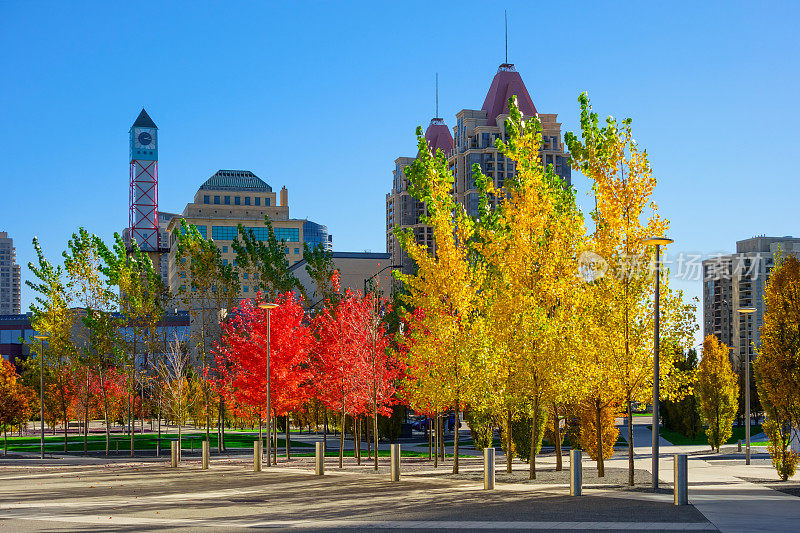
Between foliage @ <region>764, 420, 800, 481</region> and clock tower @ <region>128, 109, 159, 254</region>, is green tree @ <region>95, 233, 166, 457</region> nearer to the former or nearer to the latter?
foliage @ <region>764, 420, 800, 481</region>

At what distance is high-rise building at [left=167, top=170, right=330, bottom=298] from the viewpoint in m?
150

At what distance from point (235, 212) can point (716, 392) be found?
11584 centimetres

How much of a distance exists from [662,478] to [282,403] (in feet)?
56.7

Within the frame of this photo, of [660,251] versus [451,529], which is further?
[660,251]

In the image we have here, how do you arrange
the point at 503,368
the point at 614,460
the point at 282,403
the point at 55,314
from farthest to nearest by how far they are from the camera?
the point at 55,314 < the point at 614,460 < the point at 282,403 < the point at 503,368

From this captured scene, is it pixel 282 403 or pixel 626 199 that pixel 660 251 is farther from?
pixel 282 403

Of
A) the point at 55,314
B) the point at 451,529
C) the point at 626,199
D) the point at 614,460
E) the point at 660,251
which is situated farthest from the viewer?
the point at 55,314

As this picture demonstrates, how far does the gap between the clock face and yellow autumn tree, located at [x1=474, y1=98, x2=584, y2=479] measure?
12024 cm

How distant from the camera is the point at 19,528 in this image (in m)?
18.7

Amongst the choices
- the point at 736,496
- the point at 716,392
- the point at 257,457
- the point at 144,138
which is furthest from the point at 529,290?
the point at 144,138

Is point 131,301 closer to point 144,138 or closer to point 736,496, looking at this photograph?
point 736,496

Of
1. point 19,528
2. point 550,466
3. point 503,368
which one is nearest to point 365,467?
point 550,466

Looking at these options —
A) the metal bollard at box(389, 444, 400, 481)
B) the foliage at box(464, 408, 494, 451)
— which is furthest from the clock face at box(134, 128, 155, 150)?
the metal bollard at box(389, 444, 400, 481)

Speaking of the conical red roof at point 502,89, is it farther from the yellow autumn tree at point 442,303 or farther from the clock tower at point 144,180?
the yellow autumn tree at point 442,303
